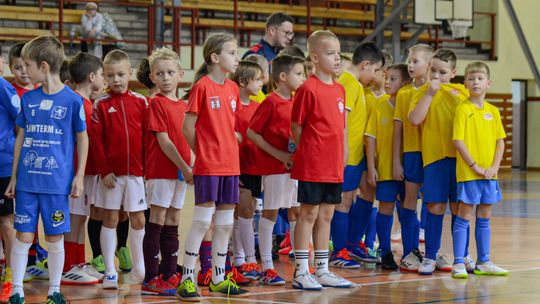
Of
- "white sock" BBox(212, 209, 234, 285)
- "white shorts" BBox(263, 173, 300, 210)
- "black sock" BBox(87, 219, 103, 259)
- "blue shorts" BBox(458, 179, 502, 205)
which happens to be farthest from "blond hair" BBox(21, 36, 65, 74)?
"blue shorts" BBox(458, 179, 502, 205)

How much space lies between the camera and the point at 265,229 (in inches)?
260

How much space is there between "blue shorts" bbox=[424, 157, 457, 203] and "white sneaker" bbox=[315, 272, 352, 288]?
109 cm

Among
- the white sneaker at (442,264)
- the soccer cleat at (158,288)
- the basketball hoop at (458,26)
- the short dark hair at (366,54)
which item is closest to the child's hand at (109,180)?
the soccer cleat at (158,288)

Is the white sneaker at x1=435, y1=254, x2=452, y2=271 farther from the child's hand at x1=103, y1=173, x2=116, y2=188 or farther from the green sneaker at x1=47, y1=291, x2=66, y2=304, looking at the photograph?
the green sneaker at x1=47, y1=291, x2=66, y2=304

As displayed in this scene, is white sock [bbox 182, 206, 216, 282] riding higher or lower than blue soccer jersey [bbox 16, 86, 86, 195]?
lower

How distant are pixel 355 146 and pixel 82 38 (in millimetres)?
10379

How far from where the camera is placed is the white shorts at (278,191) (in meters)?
6.57

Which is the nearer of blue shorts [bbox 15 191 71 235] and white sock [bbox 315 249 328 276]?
blue shorts [bbox 15 191 71 235]

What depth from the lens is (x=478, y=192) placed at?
675 centimetres

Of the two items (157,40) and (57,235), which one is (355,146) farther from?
(157,40)

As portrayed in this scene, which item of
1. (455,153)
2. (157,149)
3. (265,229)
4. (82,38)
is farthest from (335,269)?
(82,38)

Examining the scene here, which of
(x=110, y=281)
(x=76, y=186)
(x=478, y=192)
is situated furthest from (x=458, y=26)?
(x=76, y=186)

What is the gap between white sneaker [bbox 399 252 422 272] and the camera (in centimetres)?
698

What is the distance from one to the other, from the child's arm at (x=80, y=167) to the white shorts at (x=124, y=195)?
2.61ft
